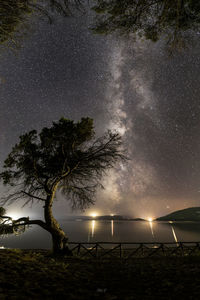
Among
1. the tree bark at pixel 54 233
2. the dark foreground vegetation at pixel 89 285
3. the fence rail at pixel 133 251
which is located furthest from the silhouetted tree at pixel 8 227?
the dark foreground vegetation at pixel 89 285

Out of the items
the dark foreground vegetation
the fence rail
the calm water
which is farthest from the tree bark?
the calm water

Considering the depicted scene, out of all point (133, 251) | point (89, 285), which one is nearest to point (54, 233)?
point (133, 251)

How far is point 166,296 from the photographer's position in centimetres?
375

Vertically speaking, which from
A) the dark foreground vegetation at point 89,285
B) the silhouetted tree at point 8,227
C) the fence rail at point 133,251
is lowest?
the fence rail at point 133,251

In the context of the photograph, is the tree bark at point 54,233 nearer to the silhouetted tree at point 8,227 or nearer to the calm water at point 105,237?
the silhouetted tree at point 8,227

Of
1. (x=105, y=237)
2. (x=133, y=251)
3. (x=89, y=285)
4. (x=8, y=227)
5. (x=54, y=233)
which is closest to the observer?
(x=89, y=285)

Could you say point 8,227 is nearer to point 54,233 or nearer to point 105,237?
point 54,233

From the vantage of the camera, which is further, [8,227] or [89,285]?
[8,227]

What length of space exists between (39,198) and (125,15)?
1141 centimetres

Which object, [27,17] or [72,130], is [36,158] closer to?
[72,130]

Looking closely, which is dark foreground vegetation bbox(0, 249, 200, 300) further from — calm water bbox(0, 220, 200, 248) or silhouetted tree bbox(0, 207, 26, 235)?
calm water bbox(0, 220, 200, 248)

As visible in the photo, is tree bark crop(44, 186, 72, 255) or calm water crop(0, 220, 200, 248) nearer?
tree bark crop(44, 186, 72, 255)

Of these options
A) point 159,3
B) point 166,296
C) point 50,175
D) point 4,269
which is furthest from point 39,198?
point 159,3

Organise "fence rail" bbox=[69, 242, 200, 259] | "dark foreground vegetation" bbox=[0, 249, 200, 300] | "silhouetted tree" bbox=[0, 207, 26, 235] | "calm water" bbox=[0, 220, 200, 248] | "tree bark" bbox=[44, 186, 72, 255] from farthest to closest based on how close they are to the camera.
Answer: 1. "calm water" bbox=[0, 220, 200, 248]
2. "fence rail" bbox=[69, 242, 200, 259]
3. "tree bark" bbox=[44, 186, 72, 255]
4. "silhouetted tree" bbox=[0, 207, 26, 235]
5. "dark foreground vegetation" bbox=[0, 249, 200, 300]
